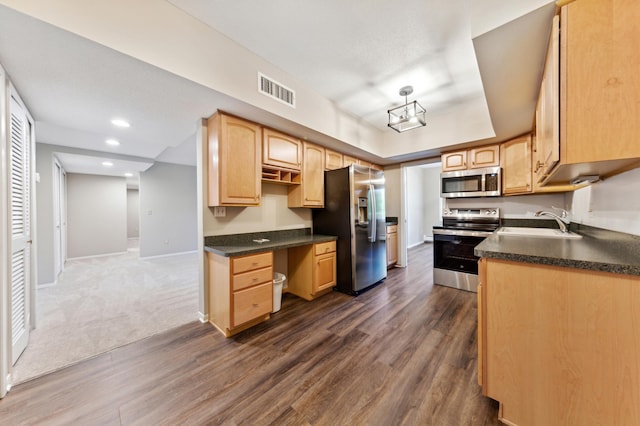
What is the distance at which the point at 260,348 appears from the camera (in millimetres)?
2047

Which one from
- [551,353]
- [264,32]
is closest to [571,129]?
[551,353]

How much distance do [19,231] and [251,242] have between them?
1.98 metres

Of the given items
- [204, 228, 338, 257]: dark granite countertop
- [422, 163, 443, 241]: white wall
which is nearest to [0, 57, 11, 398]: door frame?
[204, 228, 338, 257]: dark granite countertop

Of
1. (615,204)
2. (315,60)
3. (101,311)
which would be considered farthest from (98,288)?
(615,204)

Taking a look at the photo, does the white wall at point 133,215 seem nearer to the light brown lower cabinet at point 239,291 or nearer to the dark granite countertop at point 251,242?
the dark granite countertop at point 251,242

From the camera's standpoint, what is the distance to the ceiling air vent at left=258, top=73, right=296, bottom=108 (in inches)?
89.4

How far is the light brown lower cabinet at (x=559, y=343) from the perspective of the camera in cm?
97

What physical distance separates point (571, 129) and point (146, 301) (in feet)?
14.5

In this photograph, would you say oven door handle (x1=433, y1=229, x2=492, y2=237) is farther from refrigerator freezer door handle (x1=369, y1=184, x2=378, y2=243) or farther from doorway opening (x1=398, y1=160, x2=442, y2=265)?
doorway opening (x1=398, y1=160, x2=442, y2=265)

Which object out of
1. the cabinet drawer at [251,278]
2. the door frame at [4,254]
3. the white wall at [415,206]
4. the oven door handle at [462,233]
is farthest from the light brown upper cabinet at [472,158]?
the door frame at [4,254]

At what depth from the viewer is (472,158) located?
142 inches

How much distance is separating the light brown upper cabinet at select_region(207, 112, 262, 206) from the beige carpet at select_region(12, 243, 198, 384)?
1.51m

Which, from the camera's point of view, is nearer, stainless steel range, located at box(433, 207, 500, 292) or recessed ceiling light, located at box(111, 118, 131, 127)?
recessed ceiling light, located at box(111, 118, 131, 127)

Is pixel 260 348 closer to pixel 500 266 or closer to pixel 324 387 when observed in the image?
pixel 324 387
